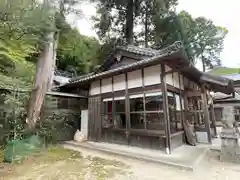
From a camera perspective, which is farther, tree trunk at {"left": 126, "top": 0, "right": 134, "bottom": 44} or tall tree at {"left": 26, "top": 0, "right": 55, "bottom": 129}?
tree trunk at {"left": 126, "top": 0, "right": 134, "bottom": 44}

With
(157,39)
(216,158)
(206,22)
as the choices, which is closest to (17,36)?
(216,158)

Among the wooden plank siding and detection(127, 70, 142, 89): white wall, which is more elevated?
detection(127, 70, 142, 89): white wall

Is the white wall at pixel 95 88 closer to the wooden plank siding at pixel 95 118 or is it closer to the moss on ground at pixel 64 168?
the wooden plank siding at pixel 95 118

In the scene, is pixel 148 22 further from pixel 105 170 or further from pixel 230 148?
pixel 105 170

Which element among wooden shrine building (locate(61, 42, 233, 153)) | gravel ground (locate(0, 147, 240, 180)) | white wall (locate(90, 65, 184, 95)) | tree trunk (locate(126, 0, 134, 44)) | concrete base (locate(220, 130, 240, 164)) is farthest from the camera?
tree trunk (locate(126, 0, 134, 44))

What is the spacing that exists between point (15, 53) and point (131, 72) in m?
4.09

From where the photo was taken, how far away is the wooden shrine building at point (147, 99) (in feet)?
18.6

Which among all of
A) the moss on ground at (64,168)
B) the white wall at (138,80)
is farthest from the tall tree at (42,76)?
the white wall at (138,80)

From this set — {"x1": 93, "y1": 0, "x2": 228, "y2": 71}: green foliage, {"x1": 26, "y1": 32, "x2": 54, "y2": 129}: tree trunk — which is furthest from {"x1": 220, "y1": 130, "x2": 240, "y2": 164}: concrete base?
{"x1": 93, "y1": 0, "x2": 228, "y2": 71}: green foliage

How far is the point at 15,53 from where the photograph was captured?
5410 mm

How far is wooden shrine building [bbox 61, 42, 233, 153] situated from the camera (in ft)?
18.6

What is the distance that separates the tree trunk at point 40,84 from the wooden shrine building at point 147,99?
1908 millimetres

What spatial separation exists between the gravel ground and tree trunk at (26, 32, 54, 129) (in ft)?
5.47

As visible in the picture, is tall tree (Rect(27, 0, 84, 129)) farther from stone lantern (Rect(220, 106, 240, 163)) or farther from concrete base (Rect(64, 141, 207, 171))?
stone lantern (Rect(220, 106, 240, 163))
